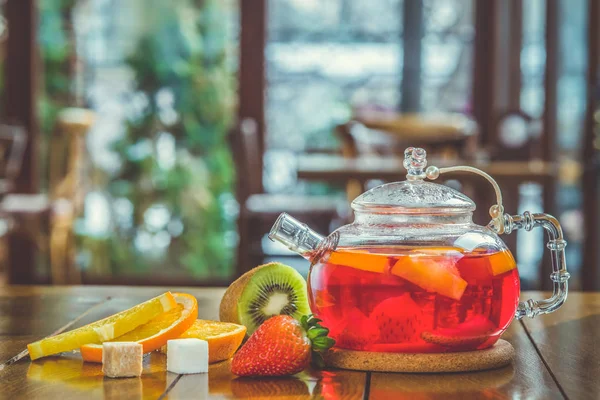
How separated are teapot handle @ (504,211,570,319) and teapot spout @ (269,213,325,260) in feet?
0.66

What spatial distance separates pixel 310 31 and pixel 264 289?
460 centimetres

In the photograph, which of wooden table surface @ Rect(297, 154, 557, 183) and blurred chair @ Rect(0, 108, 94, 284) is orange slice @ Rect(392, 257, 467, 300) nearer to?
wooden table surface @ Rect(297, 154, 557, 183)

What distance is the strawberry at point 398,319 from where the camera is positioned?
929 millimetres

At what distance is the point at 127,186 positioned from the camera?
5.55 metres

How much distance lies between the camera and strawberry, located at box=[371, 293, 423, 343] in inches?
36.6

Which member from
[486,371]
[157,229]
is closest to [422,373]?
[486,371]

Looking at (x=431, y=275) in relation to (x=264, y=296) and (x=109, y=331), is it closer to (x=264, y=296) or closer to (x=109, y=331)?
(x=264, y=296)

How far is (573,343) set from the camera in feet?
3.68

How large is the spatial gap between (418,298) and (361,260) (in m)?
0.07

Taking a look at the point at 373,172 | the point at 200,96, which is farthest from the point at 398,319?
the point at 200,96

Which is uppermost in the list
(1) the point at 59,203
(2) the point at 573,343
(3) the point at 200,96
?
(3) the point at 200,96

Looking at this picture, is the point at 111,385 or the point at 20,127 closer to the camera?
the point at 111,385

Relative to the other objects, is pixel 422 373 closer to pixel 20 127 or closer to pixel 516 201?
pixel 516 201

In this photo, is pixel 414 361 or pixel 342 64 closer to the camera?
pixel 414 361
